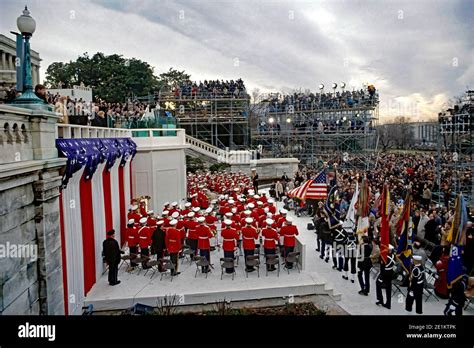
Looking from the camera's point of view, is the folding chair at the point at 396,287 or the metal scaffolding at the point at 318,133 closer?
the folding chair at the point at 396,287

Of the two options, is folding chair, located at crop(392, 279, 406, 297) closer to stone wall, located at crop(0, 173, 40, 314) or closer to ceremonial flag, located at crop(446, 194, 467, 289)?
ceremonial flag, located at crop(446, 194, 467, 289)

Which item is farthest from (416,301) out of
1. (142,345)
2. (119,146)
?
(119,146)

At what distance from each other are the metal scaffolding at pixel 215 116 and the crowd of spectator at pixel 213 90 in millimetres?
175

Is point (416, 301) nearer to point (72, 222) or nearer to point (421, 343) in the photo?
point (421, 343)

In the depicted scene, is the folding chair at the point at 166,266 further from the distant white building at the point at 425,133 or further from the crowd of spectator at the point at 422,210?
the distant white building at the point at 425,133

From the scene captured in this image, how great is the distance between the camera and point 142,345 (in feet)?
13.6

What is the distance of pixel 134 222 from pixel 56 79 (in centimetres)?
2010

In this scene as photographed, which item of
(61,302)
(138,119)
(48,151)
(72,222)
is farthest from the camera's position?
(138,119)

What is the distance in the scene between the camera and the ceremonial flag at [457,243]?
6648 millimetres

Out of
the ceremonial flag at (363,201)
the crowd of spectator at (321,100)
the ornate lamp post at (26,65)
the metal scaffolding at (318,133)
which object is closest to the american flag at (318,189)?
the ceremonial flag at (363,201)

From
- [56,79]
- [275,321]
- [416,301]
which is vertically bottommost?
[416,301]

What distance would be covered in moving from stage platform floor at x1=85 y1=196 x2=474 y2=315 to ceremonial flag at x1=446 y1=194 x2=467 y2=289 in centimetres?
115

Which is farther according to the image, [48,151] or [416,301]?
[416,301]

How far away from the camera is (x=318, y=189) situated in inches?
529
